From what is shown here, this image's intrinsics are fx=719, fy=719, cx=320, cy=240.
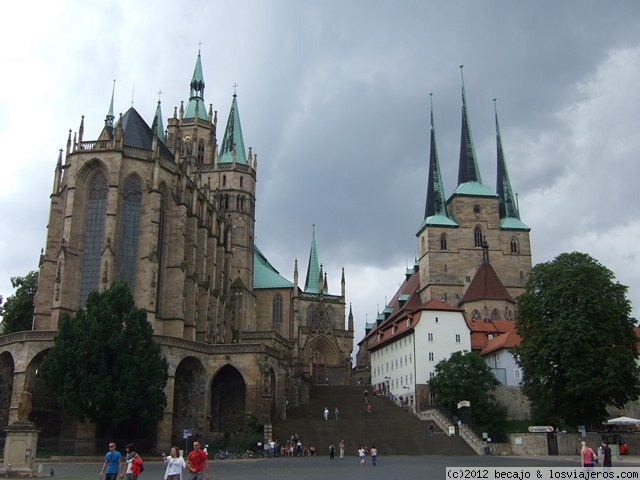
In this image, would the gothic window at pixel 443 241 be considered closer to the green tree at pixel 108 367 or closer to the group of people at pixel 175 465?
the green tree at pixel 108 367

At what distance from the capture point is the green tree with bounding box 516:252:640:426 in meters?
42.5

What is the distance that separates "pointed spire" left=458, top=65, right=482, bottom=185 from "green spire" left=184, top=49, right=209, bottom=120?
109 feet

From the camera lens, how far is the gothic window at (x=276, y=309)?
78.6 meters

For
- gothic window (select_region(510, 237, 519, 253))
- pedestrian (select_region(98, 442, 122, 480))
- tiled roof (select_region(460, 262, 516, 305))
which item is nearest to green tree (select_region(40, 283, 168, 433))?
pedestrian (select_region(98, 442, 122, 480))

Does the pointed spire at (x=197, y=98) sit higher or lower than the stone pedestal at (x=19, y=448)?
higher

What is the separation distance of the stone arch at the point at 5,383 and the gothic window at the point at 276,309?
1396 inches

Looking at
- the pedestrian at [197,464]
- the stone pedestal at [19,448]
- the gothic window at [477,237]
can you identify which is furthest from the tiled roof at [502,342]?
the pedestrian at [197,464]

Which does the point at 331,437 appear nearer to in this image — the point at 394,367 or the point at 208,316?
the point at 208,316

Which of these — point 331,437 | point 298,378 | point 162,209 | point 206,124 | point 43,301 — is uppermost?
point 206,124

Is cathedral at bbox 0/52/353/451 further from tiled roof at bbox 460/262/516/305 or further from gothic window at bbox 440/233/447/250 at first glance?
gothic window at bbox 440/233/447/250

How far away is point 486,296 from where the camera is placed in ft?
254

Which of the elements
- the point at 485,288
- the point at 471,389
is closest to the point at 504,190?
the point at 485,288

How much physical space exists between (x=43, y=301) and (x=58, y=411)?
8.04m

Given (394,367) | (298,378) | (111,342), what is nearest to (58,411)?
(111,342)
